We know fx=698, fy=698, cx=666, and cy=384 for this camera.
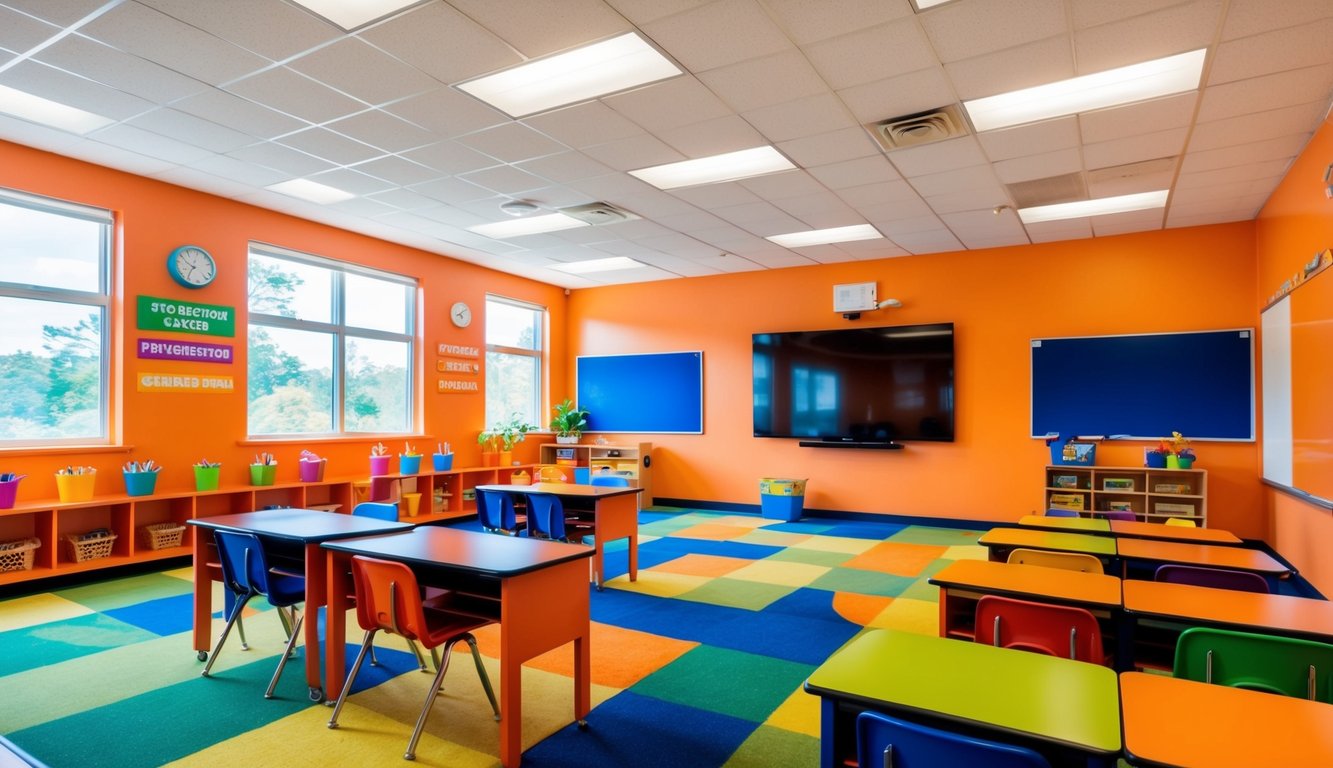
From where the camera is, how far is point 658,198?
6215 mm

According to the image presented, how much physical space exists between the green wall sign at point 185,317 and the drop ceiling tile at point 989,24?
6.09 metres

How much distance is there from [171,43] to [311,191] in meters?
2.58

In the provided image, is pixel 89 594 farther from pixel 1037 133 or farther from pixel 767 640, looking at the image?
pixel 1037 133

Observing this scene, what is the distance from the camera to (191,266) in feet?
19.8

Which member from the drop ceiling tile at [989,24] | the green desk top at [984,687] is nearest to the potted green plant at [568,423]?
the drop ceiling tile at [989,24]

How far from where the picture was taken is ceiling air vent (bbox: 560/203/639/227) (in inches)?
256

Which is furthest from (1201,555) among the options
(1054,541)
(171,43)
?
(171,43)

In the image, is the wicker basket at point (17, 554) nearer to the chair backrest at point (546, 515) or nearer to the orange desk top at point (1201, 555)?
the chair backrest at point (546, 515)

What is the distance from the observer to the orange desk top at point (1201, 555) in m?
2.97

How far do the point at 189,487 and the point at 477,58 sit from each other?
15.2ft

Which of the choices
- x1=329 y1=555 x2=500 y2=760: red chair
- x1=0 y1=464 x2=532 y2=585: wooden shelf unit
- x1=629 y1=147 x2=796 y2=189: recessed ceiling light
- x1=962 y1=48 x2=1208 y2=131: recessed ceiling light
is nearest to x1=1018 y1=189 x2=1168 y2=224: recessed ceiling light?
x1=962 y1=48 x2=1208 y2=131: recessed ceiling light

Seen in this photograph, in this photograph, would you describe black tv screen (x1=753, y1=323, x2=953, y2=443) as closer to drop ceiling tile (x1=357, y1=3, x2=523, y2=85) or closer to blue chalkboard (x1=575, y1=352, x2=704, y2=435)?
blue chalkboard (x1=575, y1=352, x2=704, y2=435)

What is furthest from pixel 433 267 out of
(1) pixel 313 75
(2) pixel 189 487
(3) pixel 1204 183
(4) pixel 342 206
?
(3) pixel 1204 183

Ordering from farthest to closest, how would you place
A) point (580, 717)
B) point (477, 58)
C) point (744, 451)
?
point (744, 451)
point (477, 58)
point (580, 717)
